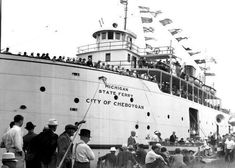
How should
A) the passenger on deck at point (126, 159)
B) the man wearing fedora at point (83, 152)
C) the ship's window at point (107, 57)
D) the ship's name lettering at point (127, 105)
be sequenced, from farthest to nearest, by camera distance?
the ship's window at point (107, 57) < the ship's name lettering at point (127, 105) < the passenger on deck at point (126, 159) < the man wearing fedora at point (83, 152)

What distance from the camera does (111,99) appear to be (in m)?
18.8

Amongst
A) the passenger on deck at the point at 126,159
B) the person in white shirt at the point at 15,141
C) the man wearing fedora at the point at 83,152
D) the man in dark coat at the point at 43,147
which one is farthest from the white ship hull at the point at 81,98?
the man wearing fedora at the point at 83,152

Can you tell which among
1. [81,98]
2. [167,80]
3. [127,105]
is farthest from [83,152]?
[167,80]

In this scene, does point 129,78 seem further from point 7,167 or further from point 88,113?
point 7,167

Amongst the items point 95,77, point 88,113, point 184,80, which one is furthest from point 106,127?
point 184,80

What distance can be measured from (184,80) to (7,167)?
22975mm

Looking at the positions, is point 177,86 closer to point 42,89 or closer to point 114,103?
point 114,103

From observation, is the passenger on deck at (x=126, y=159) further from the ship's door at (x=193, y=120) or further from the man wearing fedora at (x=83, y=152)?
the ship's door at (x=193, y=120)

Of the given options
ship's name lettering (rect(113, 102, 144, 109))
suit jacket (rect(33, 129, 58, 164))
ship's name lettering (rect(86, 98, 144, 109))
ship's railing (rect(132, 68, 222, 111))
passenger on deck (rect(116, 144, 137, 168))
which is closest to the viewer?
suit jacket (rect(33, 129, 58, 164))

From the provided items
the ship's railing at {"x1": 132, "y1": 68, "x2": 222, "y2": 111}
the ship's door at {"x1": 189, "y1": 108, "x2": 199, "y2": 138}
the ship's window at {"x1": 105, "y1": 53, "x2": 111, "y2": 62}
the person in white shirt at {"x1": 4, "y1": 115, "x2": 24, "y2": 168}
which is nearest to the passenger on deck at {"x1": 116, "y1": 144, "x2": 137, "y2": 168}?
the person in white shirt at {"x1": 4, "y1": 115, "x2": 24, "y2": 168}

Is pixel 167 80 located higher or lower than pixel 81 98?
higher

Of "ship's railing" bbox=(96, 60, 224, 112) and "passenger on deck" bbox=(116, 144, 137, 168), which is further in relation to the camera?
"ship's railing" bbox=(96, 60, 224, 112)

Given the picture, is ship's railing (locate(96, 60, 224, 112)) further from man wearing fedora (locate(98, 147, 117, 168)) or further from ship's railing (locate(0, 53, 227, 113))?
man wearing fedora (locate(98, 147, 117, 168))

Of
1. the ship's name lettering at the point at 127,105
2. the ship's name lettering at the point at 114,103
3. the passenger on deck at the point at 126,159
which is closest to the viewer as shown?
the passenger on deck at the point at 126,159
